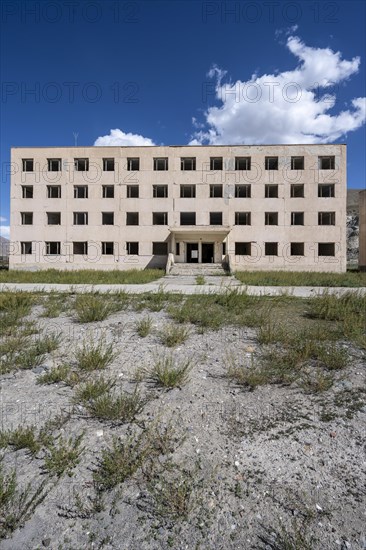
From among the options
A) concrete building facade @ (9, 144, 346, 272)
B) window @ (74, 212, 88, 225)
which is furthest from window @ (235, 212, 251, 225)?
window @ (74, 212, 88, 225)

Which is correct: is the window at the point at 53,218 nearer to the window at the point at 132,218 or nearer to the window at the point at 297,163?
the window at the point at 132,218

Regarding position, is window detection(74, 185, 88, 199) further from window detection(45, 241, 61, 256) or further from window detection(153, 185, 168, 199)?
window detection(153, 185, 168, 199)

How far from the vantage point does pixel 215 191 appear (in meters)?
32.4

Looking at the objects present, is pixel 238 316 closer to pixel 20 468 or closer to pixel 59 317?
pixel 59 317

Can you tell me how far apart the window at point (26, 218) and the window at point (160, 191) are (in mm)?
15257

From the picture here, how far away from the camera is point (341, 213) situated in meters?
31.1

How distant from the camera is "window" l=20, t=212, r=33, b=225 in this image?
32.8 metres

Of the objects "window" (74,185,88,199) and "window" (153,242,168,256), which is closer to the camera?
"window" (153,242,168,256)

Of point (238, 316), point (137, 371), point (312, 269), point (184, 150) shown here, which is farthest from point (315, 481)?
point (184, 150)

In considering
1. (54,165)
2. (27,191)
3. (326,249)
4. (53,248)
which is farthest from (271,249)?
(27,191)

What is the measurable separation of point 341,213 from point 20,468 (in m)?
35.9

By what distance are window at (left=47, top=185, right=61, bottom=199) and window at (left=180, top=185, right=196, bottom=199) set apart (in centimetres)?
1487

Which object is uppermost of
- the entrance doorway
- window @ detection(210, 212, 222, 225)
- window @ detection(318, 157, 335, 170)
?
window @ detection(318, 157, 335, 170)

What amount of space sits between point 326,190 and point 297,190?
335cm
